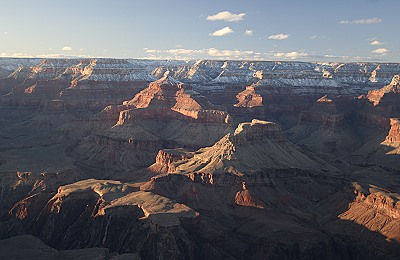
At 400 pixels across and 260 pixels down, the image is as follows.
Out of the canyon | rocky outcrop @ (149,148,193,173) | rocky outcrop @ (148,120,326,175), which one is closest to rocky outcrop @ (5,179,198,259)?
the canyon

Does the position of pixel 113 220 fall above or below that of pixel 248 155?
below

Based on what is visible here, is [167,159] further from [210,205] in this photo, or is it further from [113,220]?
[113,220]

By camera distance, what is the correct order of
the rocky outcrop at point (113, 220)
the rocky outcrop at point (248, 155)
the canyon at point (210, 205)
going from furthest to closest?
1. the rocky outcrop at point (248, 155)
2. the canyon at point (210, 205)
3. the rocky outcrop at point (113, 220)

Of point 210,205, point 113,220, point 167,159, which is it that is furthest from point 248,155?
point 113,220

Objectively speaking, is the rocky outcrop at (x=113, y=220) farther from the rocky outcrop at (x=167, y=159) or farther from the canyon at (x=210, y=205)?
the rocky outcrop at (x=167, y=159)

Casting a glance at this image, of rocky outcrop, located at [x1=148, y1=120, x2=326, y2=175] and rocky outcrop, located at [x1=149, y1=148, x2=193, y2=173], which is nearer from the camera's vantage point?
rocky outcrop, located at [x1=148, y1=120, x2=326, y2=175]

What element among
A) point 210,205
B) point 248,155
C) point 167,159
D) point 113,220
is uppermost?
point 248,155

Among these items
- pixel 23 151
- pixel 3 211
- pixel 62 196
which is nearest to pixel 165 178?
Result: pixel 62 196

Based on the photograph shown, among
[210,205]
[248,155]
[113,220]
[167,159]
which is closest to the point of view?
[113,220]

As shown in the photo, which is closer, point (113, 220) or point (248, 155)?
point (113, 220)

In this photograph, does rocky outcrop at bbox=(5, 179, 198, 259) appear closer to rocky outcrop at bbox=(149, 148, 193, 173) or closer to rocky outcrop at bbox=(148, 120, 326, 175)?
rocky outcrop at bbox=(148, 120, 326, 175)

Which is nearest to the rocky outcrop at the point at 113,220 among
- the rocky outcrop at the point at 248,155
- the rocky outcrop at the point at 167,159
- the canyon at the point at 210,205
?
the canyon at the point at 210,205
